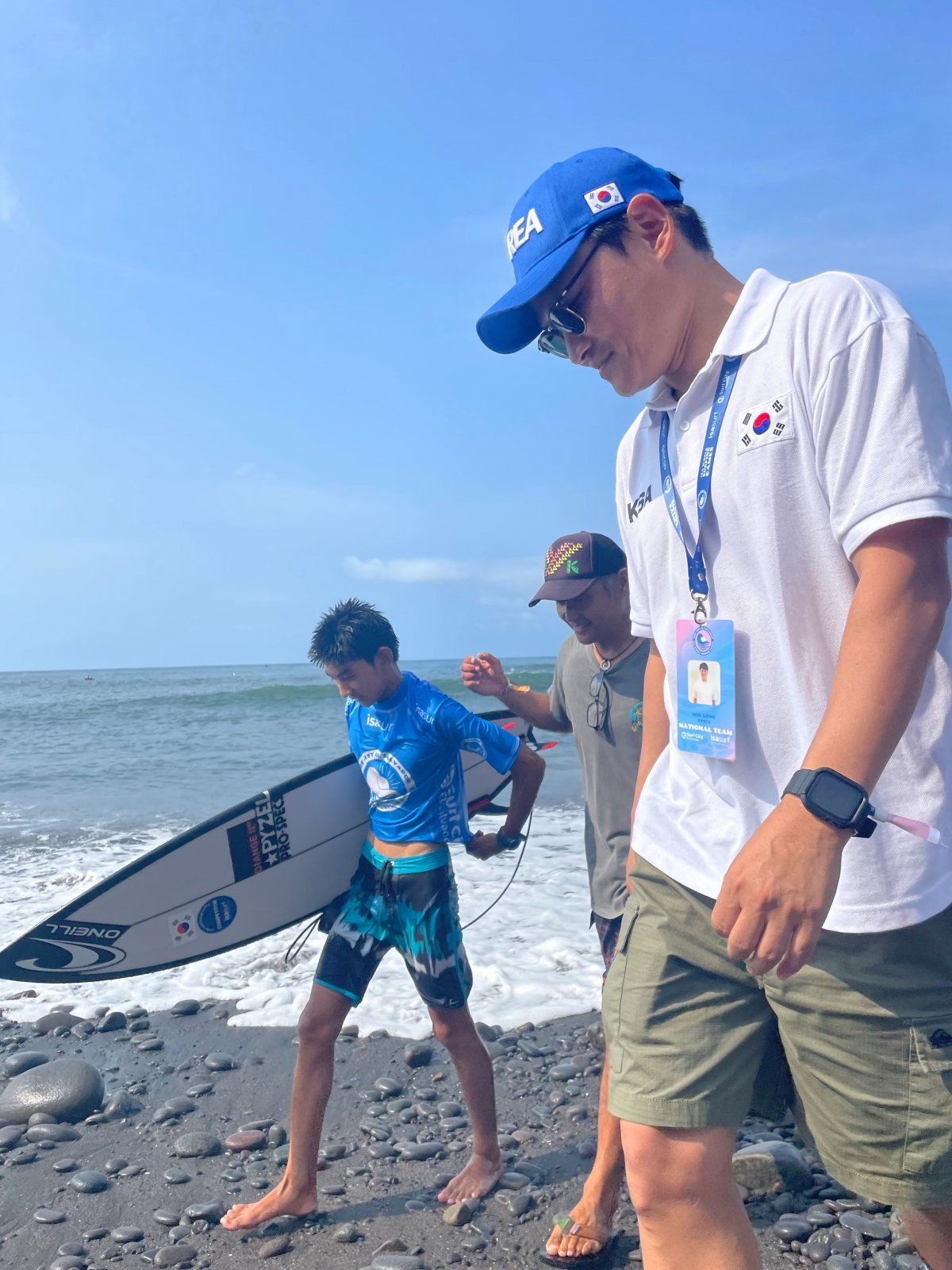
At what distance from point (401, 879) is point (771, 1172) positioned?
5.19 ft

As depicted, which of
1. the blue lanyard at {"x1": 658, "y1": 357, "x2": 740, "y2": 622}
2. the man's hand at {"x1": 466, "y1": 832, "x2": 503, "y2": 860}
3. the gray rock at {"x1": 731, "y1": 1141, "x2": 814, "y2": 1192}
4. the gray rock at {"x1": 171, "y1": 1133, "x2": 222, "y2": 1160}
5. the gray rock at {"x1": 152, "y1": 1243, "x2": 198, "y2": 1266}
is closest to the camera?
the blue lanyard at {"x1": 658, "y1": 357, "x2": 740, "y2": 622}

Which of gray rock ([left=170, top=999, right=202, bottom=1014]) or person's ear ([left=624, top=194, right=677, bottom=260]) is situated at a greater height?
person's ear ([left=624, top=194, right=677, bottom=260])

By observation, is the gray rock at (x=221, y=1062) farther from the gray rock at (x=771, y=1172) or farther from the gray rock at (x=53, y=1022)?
the gray rock at (x=771, y=1172)

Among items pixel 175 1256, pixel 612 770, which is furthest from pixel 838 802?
pixel 175 1256

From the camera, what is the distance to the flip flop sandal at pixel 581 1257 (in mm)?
2846

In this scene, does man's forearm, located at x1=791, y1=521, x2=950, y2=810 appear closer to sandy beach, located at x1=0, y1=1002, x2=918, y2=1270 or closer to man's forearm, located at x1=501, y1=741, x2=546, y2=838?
sandy beach, located at x1=0, y1=1002, x2=918, y2=1270

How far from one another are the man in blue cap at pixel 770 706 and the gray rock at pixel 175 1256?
1.92 m

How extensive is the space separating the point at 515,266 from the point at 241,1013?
4.51 meters

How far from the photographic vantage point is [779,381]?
155cm

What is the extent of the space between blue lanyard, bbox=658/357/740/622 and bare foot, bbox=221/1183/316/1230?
2.54 meters

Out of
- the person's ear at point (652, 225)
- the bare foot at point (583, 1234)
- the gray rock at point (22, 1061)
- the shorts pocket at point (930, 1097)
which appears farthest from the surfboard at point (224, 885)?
the shorts pocket at point (930, 1097)

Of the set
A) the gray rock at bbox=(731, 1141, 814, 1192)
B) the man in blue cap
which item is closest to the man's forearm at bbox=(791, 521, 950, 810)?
the man in blue cap

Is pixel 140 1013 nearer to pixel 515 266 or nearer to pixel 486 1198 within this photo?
pixel 486 1198

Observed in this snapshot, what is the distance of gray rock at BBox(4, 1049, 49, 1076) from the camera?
455cm
